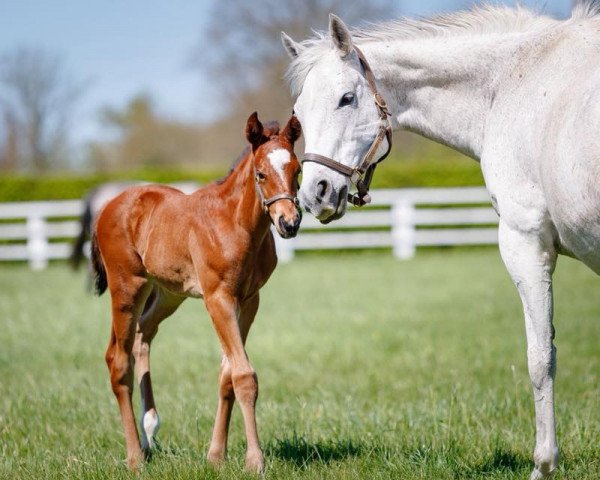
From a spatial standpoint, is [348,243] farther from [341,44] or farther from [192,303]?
[341,44]

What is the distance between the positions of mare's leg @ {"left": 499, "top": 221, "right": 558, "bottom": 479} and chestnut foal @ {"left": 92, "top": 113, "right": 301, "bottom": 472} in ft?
3.34

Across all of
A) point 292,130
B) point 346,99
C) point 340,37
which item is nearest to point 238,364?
point 292,130

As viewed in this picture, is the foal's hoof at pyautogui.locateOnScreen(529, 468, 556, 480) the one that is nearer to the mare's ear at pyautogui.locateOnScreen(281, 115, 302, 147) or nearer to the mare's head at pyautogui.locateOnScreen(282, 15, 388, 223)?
the mare's head at pyautogui.locateOnScreen(282, 15, 388, 223)

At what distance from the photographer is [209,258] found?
3.97 metres

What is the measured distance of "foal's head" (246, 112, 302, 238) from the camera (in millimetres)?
3705

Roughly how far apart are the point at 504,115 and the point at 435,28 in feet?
2.22

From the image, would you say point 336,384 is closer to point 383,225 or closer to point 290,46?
point 290,46

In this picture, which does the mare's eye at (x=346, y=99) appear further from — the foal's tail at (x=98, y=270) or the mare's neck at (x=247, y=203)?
the foal's tail at (x=98, y=270)

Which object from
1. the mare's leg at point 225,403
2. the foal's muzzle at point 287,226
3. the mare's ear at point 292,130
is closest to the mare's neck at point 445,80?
the mare's ear at point 292,130

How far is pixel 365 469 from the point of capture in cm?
386

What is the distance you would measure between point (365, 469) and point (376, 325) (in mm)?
5547

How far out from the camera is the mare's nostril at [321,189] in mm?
3748

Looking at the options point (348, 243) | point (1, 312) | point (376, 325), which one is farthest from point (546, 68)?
point (348, 243)

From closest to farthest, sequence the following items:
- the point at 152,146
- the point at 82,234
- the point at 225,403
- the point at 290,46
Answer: the point at 225,403 < the point at 290,46 < the point at 82,234 < the point at 152,146
